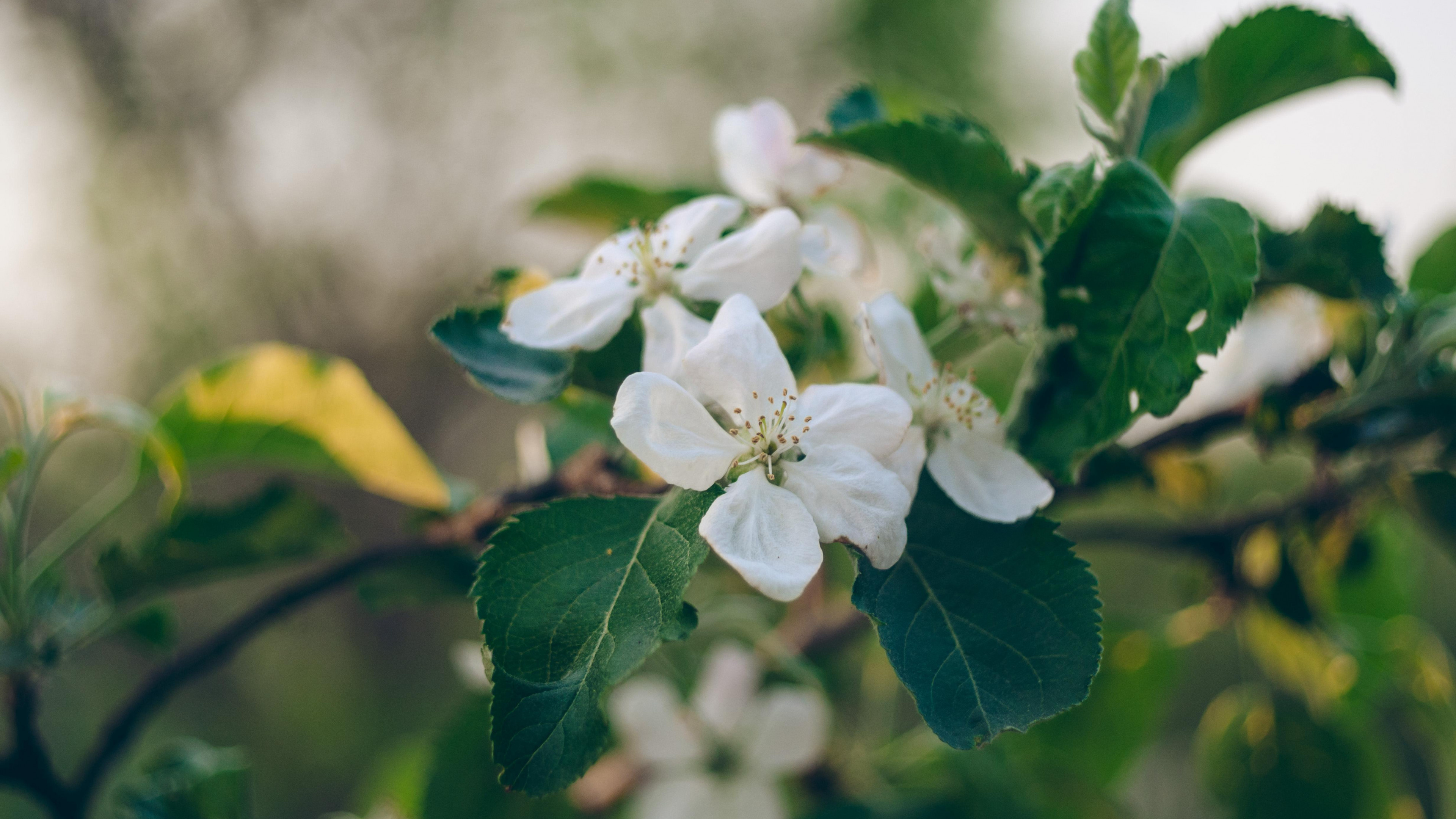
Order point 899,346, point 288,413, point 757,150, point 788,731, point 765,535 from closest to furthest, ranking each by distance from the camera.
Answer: point 765,535
point 899,346
point 757,150
point 288,413
point 788,731

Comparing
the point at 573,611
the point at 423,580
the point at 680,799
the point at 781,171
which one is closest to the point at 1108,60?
the point at 781,171

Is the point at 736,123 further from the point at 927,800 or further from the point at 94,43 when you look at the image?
the point at 94,43

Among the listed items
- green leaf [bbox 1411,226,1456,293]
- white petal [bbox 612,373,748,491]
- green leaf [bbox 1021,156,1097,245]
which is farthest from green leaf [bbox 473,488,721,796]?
green leaf [bbox 1411,226,1456,293]

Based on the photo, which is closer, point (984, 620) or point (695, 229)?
point (984, 620)

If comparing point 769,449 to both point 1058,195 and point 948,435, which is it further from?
point 1058,195

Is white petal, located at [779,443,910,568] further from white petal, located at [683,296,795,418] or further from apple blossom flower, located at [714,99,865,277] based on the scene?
apple blossom flower, located at [714,99,865,277]

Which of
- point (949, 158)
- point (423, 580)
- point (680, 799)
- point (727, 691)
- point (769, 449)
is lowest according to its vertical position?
point (680, 799)

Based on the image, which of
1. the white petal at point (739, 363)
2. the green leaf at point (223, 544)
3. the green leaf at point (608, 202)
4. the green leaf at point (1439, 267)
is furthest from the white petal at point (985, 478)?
the green leaf at point (1439, 267)
